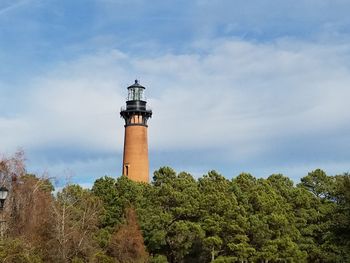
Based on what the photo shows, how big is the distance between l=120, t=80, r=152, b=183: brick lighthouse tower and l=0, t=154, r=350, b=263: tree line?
971 centimetres

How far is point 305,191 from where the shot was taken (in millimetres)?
50094

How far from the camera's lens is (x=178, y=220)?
46531mm

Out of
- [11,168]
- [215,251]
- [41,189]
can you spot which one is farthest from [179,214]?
[11,168]

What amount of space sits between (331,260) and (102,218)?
655 inches

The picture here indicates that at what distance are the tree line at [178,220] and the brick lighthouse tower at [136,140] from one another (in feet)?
31.9

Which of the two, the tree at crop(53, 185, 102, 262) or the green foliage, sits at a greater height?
the tree at crop(53, 185, 102, 262)

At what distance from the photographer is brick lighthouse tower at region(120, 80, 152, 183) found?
202 feet

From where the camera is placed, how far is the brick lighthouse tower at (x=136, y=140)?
61.5 metres

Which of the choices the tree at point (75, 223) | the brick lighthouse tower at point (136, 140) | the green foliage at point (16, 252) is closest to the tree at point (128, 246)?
the tree at point (75, 223)

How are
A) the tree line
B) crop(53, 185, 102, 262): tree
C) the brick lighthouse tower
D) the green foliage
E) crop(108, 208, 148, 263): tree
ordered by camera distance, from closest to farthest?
the green foliage, crop(53, 185, 102, 262): tree, the tree line, crop(108, 208, 148, 263): tree, the brick lighthouse tower

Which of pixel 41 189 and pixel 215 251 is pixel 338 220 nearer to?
pixel 215 251

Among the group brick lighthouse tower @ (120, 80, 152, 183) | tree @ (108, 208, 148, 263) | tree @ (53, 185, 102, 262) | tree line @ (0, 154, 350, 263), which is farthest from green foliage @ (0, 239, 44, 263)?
brick lighthouse tower @ (120, 80, 152, 183)

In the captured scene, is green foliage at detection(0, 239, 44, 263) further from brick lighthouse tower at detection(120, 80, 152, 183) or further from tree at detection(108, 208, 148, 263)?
brick lighthouse tower at detection(120, 80, 152, 183)

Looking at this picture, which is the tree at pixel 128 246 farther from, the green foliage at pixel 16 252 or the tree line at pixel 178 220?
the green foliage at pixel 16 252
